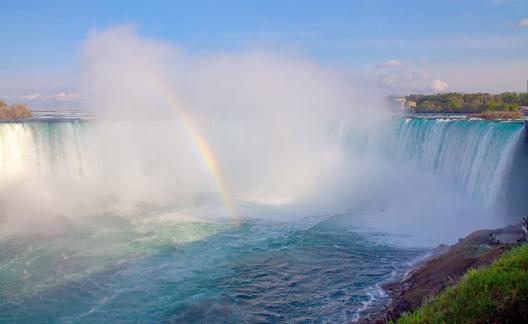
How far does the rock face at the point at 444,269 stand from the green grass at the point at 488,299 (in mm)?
2860

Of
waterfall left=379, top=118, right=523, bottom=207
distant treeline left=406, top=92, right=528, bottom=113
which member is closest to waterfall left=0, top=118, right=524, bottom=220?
waterfall left=379, top=118, right=523, bottom=207

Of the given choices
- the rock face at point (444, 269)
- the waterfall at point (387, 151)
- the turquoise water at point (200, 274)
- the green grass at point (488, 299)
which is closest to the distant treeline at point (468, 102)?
the waterfall at point (387, 151)

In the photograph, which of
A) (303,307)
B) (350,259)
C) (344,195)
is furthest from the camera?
(344,195)

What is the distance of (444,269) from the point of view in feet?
27.9

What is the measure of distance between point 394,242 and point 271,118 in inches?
622

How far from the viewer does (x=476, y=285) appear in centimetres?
436

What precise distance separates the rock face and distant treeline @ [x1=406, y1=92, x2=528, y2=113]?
92.6 ft

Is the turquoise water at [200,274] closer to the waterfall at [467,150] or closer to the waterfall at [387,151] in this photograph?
the waterfall at [467,150]

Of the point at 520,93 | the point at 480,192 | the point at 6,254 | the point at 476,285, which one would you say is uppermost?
the point at 520,93

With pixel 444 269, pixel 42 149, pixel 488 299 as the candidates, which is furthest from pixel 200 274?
pixel 42 149

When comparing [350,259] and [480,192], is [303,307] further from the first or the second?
[480,192]

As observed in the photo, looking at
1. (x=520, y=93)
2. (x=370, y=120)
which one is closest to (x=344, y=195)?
(x=370, y=120)

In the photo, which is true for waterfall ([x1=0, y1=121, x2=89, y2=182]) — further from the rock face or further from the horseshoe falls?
the rock face

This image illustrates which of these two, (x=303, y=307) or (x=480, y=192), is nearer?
(x=303, y=307)
